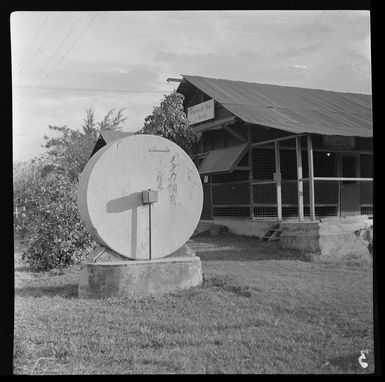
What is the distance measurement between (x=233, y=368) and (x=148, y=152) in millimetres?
3282

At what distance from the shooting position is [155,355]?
4.74m

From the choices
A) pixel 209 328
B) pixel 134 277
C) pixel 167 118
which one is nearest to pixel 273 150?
pixel 167 118

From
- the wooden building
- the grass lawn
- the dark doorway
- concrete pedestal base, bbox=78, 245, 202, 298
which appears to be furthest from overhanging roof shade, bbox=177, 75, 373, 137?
concrete pedestal base, bbox=78, 245, 202, 298

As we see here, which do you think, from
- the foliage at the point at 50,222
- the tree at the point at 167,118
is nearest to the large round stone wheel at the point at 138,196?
the foliage at the point at 50,222

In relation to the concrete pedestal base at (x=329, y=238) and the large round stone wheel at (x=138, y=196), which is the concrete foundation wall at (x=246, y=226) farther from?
the large round stone wheel at (x=138, y=196)

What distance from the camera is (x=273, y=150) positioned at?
12.7 m

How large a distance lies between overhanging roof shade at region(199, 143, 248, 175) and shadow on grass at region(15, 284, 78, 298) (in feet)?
18.1

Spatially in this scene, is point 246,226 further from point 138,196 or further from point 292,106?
point 138,196

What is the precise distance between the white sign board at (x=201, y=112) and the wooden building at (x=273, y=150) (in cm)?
2

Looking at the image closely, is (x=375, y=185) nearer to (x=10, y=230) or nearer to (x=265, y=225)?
(x=10, y=230)

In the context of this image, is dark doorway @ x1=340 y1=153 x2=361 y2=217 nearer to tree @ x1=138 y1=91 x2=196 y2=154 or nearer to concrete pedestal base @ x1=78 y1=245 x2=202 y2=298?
tree @ x1=138 y1=91 x2=196 y2=154

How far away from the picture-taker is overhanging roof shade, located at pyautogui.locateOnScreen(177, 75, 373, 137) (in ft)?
35.5

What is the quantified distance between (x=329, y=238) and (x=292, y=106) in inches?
136
